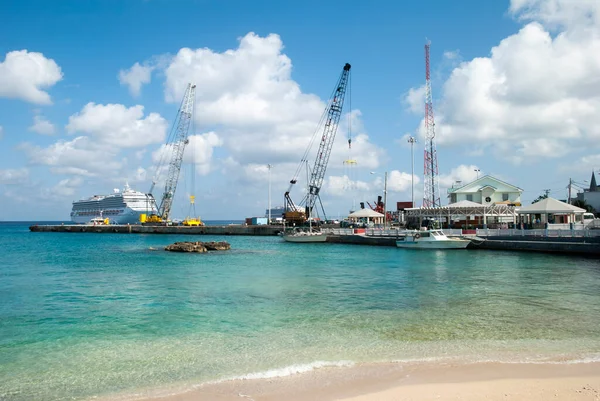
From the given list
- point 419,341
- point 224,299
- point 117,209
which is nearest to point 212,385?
point 419,341

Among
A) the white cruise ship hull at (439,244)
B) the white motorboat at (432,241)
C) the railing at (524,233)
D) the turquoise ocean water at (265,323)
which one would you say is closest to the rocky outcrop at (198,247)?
the turquoise ocean water at (265,323)

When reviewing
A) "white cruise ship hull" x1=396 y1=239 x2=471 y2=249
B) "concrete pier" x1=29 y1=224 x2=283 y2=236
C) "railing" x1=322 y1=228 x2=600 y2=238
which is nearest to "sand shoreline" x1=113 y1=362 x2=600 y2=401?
"railing" x1=322 y1=228 x2=600 y2=238

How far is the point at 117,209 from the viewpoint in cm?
15538

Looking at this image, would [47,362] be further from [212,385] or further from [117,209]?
[117,209]

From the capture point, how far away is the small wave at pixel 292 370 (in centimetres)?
1077

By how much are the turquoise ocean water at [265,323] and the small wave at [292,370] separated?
78 millimetres

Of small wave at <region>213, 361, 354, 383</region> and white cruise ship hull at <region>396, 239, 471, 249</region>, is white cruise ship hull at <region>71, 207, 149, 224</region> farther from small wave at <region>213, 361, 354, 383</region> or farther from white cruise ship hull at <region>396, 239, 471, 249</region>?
small wave at <region>213, 361, 354, 383</region>

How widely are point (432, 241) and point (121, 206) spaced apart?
13039cm

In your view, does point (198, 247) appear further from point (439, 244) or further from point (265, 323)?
point (265, 323)

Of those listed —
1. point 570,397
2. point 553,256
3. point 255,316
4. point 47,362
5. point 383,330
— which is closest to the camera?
point 570,397

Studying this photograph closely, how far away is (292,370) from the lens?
1112cm

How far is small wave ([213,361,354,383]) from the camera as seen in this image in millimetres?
10766

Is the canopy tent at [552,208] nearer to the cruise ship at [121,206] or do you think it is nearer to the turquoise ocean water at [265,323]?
the turquoise ocean water at [265,323]

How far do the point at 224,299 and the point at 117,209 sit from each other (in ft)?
481
